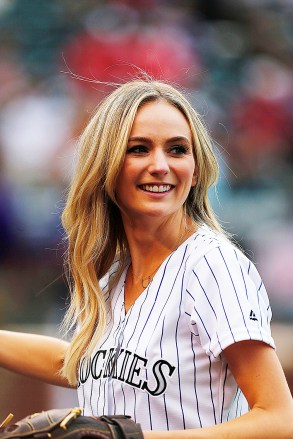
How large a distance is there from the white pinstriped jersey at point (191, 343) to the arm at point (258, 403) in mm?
44

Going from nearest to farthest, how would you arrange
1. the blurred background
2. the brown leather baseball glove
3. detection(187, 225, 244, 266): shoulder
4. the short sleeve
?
the brown leather baseball glove → the short sleeve → detection(187, 225, 244, 266): shoulder → the blurred background

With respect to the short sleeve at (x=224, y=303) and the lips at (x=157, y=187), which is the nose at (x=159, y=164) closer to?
the lips at (x=157, y=187)

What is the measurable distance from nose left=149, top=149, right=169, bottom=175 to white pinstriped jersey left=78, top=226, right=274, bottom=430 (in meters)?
0.20

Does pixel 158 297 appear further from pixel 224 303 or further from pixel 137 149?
pixel 137 149

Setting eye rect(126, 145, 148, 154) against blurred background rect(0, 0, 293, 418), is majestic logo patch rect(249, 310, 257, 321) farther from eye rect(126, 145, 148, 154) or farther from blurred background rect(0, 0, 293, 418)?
blurred background rect(0, 0, 293, 418)

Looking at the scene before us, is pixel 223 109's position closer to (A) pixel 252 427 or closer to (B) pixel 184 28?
(B) pixel 184 28

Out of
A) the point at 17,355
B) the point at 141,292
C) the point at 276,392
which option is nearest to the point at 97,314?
the point at 141,292

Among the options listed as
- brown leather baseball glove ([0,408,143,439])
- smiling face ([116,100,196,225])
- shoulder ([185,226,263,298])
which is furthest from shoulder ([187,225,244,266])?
brown leather baseball glove ([0,408,143,439])

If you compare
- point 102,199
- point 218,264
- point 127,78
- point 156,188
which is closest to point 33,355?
point 102,199

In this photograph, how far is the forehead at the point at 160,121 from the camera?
2.14m

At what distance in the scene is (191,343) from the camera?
77.2 inches

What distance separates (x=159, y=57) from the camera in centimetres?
683

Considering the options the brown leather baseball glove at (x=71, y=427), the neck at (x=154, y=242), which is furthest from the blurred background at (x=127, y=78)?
the brown leather baseball glove at (x=71, y=427)

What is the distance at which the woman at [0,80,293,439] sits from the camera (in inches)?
73.9
